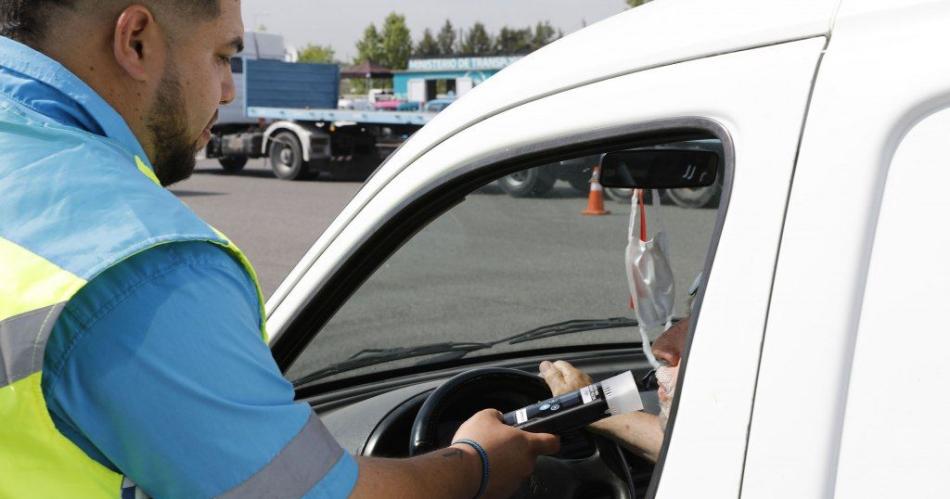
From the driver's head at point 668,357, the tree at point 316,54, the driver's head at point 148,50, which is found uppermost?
the tree at point 316,54

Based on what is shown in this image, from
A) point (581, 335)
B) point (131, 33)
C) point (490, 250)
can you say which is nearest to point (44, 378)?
point (131, 33)

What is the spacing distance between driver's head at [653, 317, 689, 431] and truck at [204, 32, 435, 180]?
16368 mm

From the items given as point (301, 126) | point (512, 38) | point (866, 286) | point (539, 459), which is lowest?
point (539, 459)

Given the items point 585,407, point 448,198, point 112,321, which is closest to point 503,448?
point 585,407

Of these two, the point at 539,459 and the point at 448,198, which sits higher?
the point at 448,198

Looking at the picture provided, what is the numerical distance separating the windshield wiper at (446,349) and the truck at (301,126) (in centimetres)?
1553

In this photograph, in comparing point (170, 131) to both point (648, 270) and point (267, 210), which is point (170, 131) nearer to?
point (648, 270)

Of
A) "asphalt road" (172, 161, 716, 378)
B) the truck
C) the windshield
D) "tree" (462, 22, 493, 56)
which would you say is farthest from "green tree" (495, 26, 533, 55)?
the windshield

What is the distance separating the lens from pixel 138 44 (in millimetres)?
1254

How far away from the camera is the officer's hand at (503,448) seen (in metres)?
1.53

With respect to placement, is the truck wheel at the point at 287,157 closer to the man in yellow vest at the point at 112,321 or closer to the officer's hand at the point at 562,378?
the officer's hand at the point at 562,378

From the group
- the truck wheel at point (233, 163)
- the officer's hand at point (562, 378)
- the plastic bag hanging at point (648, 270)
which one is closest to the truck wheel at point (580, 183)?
the plastic bag hanging at point (648, 270)

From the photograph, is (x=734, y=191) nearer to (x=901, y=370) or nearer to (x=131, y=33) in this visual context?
(x=901, y=370)

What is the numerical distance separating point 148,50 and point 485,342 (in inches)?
60.1
